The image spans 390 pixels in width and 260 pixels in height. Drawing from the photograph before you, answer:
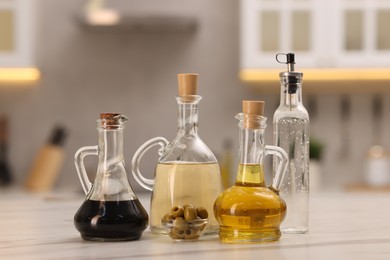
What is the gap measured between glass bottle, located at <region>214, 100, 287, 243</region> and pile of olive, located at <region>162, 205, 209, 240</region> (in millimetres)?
26

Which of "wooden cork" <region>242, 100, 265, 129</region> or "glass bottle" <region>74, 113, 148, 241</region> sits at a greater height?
"wooden cork" <region>242, 100, 265, 129</region>

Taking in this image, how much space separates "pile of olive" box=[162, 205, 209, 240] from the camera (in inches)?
46.8

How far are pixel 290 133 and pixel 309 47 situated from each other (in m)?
2.50

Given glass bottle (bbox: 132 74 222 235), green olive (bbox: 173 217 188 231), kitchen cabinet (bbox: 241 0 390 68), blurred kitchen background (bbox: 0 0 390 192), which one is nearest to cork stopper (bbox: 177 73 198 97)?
glass bottle (bbox: 132 74 222 235)

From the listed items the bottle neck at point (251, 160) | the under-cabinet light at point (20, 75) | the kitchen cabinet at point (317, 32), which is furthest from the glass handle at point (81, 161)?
the under-cabinet light at point (20, 75)

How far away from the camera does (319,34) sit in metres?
3.74

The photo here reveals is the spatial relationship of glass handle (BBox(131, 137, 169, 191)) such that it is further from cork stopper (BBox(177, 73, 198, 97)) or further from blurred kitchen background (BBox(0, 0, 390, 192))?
blurred kitchen background (BBox(0, 0, 390, 192))

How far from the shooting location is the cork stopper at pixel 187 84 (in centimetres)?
124

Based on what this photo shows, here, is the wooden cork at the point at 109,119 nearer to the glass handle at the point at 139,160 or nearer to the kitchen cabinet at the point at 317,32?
the glass handle at the point at 139,160

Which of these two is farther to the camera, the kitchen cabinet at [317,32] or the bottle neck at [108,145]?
the kitchen cabinet at [317,32]

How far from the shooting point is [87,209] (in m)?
1.22

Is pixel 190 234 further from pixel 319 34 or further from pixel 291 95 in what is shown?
pixel 319 34

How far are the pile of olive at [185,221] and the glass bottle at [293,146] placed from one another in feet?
0.56

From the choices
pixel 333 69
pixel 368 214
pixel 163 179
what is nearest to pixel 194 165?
pixel 163 179
